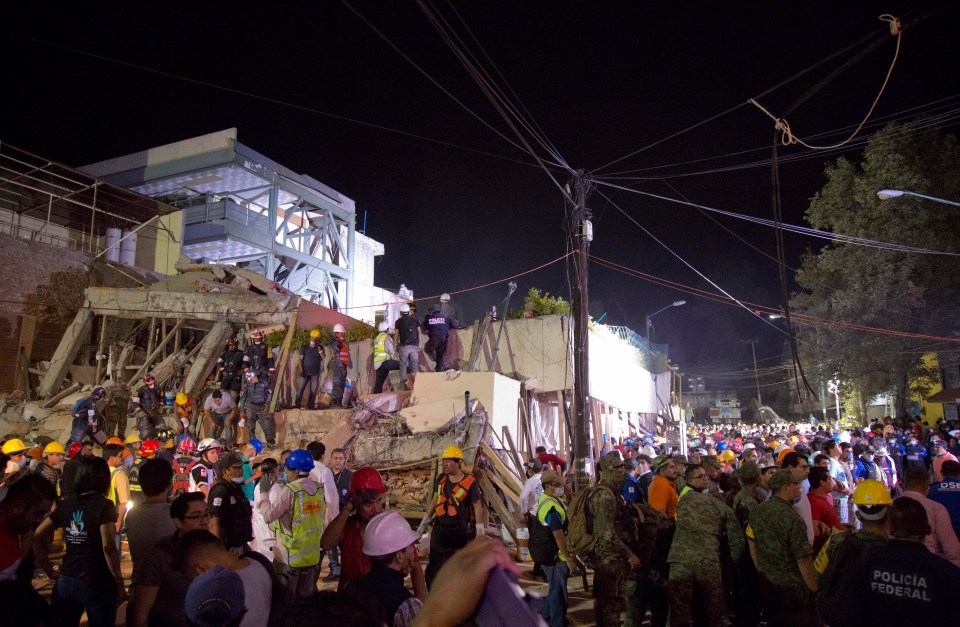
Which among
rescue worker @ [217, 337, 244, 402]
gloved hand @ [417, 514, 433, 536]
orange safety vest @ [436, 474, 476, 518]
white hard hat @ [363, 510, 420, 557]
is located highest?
rescue worker @ [217, 337, 244, 402]

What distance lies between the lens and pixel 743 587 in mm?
6094

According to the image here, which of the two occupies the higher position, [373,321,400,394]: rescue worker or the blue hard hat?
[373,321,400,394]: rescue worker

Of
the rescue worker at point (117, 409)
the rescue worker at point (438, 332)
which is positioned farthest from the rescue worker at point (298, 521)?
the rescue worker at point (117, 409)

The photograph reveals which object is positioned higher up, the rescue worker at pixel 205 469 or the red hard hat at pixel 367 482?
the red hard hat at pixel 367 482

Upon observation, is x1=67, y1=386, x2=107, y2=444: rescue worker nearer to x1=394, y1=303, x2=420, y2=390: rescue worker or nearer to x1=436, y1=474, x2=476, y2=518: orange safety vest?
x1=394, y1=303, x2=420, y2=390: rescue worker

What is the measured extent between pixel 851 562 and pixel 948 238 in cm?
2602

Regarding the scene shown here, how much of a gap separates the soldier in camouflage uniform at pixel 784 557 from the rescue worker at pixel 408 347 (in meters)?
10.5

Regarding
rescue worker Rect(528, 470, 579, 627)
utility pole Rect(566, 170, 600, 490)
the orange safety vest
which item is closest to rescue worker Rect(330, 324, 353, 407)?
utility pole Rect(566, 170, 600, 490)

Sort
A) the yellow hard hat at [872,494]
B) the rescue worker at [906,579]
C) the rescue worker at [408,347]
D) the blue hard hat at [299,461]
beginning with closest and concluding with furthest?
the rescue worker at [906,579]
the yellow hard hat at [872,494]
the blue hard hat at [299,461]
the rescue worker at [408,347]

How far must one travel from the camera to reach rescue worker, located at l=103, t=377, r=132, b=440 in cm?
1788

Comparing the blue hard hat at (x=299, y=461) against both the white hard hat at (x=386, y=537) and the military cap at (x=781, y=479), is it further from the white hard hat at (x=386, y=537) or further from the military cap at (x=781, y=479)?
the military cap at (x=781, y=479)

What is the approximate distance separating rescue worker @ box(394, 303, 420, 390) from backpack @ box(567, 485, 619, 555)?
30.0 ft

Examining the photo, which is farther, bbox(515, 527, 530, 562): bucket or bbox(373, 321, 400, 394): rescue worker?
bbox(373, 321, 400, 394): rescue worker

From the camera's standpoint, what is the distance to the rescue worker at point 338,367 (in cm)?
1554
